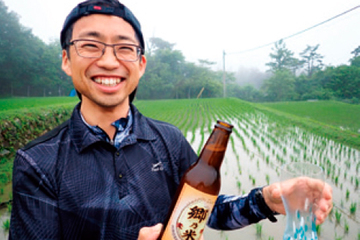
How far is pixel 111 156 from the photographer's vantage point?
3.50 feet

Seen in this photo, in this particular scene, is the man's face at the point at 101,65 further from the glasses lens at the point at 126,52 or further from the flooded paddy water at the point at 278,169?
the flooded paddy water at the point at 278,169

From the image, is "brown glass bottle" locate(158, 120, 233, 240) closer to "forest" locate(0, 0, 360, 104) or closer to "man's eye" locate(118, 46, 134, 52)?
"man's eye" locate(118, 46, 134, 52)

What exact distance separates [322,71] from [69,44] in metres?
11.5

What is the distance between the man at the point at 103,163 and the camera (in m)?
0.93

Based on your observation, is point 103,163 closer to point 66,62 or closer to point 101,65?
point 101,65

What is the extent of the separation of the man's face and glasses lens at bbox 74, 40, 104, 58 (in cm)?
2

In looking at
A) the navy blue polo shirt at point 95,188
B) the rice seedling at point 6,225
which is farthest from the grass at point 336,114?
the rice seedling at point 6,225

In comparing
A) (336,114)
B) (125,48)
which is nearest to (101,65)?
(125,48)

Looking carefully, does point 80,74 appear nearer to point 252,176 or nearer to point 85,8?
point 85,8

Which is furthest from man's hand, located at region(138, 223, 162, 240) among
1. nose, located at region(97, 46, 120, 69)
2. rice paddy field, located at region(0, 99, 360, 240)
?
rice paddy field, located at region(0, 99, 360, 240)

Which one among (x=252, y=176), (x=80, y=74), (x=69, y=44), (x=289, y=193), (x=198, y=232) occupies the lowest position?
(x=252, y=176)

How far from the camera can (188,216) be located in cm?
78

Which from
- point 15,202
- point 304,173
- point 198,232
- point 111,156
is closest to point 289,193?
point 304,173

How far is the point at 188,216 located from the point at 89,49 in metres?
0.79
